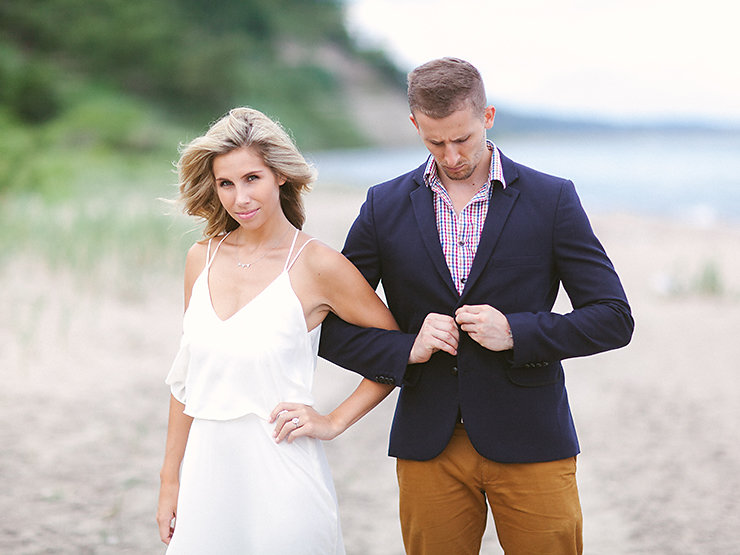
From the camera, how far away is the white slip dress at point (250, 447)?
96.4 inches

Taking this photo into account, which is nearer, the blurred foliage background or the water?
the blurred foliage background

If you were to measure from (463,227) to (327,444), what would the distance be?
377 centimetres

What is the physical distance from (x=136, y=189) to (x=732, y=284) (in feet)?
33.5

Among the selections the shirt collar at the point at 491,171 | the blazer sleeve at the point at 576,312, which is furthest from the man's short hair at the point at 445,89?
the blazer sleeve at the point at 576,312

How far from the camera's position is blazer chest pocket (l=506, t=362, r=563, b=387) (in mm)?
2516

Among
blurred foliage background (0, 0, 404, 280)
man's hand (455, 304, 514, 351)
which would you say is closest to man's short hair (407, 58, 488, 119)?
man's hand (455, 304, 514, 351)

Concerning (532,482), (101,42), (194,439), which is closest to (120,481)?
(194,439)

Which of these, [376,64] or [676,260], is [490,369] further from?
[376,64]

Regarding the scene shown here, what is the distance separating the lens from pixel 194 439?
2533mm

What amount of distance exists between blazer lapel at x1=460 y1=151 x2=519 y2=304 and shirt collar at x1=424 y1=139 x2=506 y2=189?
0.8 inches

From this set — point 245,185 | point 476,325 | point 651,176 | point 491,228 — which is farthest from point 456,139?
point 651,176

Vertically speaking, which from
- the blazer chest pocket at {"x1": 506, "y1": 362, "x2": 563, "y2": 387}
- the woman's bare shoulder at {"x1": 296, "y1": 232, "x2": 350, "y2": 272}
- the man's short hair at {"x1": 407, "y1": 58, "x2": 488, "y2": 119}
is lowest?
the blazer chest pocket at {"x1": 506, "y1": 362, "x2": 563, "y2": 387}

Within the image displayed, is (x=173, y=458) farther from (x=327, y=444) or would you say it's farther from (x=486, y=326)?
(x=327, y=444)

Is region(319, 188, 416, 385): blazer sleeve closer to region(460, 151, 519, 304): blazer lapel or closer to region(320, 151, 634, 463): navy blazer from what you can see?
region(320, 151, 634, 463): navy blazer
